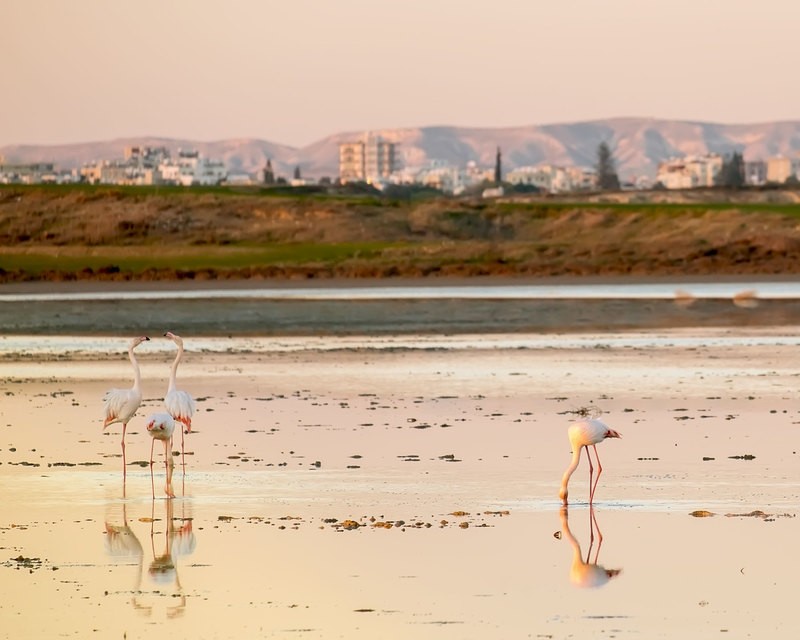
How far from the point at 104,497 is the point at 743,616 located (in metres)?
7.18

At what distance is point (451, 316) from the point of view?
46.4 m

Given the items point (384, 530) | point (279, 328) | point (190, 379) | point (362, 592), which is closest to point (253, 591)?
point (362, 592)

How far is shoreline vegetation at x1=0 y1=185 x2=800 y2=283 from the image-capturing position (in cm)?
7100

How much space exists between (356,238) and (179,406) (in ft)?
245

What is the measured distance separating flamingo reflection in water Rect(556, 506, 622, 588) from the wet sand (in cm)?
3

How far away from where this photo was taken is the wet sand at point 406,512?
38.5 feet

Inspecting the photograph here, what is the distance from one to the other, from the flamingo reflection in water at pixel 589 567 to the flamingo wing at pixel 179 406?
4.56m

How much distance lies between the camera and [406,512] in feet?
51.2

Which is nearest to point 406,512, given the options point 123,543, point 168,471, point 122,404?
point 123,543

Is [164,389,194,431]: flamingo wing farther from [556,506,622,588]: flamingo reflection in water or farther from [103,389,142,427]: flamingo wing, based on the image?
[556,506,622,588]: flamingo reflection in water

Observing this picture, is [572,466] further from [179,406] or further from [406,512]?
[179,406]

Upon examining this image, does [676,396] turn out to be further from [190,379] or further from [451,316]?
[451,316]

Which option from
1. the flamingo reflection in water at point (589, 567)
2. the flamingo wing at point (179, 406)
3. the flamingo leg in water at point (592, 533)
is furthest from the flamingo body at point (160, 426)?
the flamingo reflection in water at point (589, 567)

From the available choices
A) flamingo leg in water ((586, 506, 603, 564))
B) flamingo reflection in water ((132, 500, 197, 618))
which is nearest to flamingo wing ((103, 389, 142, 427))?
flamingo reflection in water ((132, 500, 197, 618))
